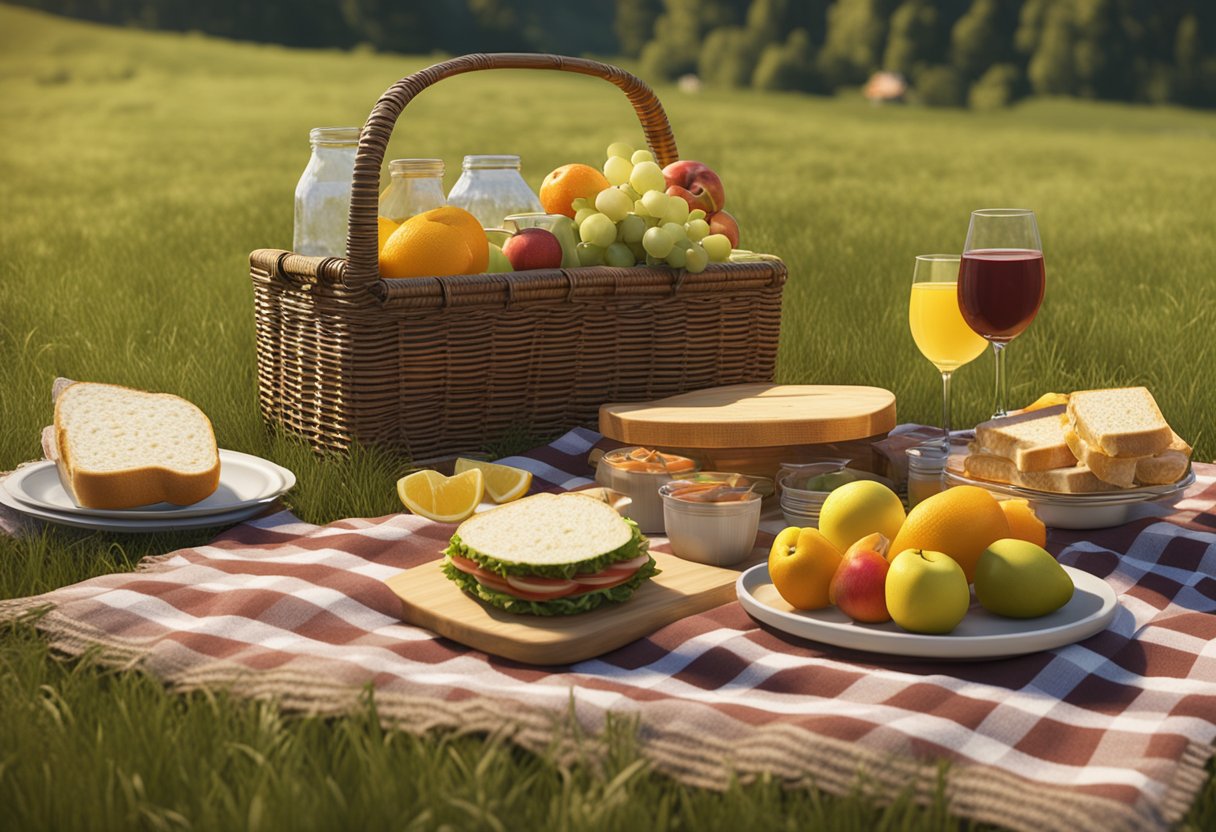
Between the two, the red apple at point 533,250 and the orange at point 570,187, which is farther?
the orange at point 570,187

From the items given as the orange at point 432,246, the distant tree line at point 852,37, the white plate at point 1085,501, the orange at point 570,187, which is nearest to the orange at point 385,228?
the orange at point 432,246

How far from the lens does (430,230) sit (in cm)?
315

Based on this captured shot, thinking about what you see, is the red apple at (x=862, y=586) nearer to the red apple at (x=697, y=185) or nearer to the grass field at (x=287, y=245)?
the grass field at (x=287, y=245)

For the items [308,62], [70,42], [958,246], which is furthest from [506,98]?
[958,246]

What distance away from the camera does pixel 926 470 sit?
2693 mm

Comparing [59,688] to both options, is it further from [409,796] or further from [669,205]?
[669,205]

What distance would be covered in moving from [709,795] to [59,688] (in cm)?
105

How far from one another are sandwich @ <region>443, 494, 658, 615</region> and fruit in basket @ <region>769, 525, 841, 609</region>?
235 mm

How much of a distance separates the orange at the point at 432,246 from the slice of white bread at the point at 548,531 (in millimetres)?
995

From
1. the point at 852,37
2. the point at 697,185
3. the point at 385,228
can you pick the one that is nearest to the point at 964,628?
the point at 385,228

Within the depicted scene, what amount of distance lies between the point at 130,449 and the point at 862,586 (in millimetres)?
1557

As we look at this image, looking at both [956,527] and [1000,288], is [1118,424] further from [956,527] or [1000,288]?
[956,527]

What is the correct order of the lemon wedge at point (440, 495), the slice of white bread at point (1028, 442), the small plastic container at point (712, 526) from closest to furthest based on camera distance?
the small plastic container at point (712, 526)
the slice of white bread at point (1028, 442)
the lemon wedge at point (440, 495)

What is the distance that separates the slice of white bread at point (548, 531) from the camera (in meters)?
2.13
